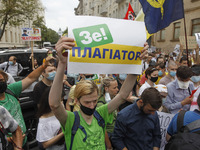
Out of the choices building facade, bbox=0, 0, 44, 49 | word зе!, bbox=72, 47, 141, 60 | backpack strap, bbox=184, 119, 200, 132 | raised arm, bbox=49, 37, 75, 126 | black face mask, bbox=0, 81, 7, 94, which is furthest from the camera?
building facade, bbox=0, 0, 44, 49

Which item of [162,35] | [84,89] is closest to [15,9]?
[162,35]

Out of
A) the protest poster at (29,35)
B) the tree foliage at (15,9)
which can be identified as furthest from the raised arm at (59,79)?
the tree foliage at (15,9)

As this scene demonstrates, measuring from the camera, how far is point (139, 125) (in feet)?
7.02

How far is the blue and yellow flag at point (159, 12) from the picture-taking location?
210cm

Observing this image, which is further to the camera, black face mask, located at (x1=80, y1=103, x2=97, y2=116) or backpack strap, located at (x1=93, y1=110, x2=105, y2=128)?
backpack strap, located at (x1=93, y1=110, x2=105, y2=128)

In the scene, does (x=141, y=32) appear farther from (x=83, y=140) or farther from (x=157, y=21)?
(x=83, y=140)

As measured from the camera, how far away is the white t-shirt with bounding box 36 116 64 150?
209cm

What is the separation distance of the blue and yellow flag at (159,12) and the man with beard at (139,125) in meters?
0.86

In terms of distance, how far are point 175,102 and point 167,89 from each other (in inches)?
10.7

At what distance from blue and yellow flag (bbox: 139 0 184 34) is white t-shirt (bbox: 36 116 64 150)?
5.62 ft

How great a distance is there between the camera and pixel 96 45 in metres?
1.55

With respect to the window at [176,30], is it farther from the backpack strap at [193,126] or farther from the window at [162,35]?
the backpack strap at [193,126]

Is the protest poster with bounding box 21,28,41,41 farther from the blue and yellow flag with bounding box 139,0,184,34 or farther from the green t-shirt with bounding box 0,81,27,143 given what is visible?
the blue and yellow flag with bounding box 139,0,184,34

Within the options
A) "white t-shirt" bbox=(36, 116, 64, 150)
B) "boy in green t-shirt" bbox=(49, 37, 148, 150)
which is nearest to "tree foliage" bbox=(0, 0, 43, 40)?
"white t-shirt" bbox=(36, 116, 64, 150)
